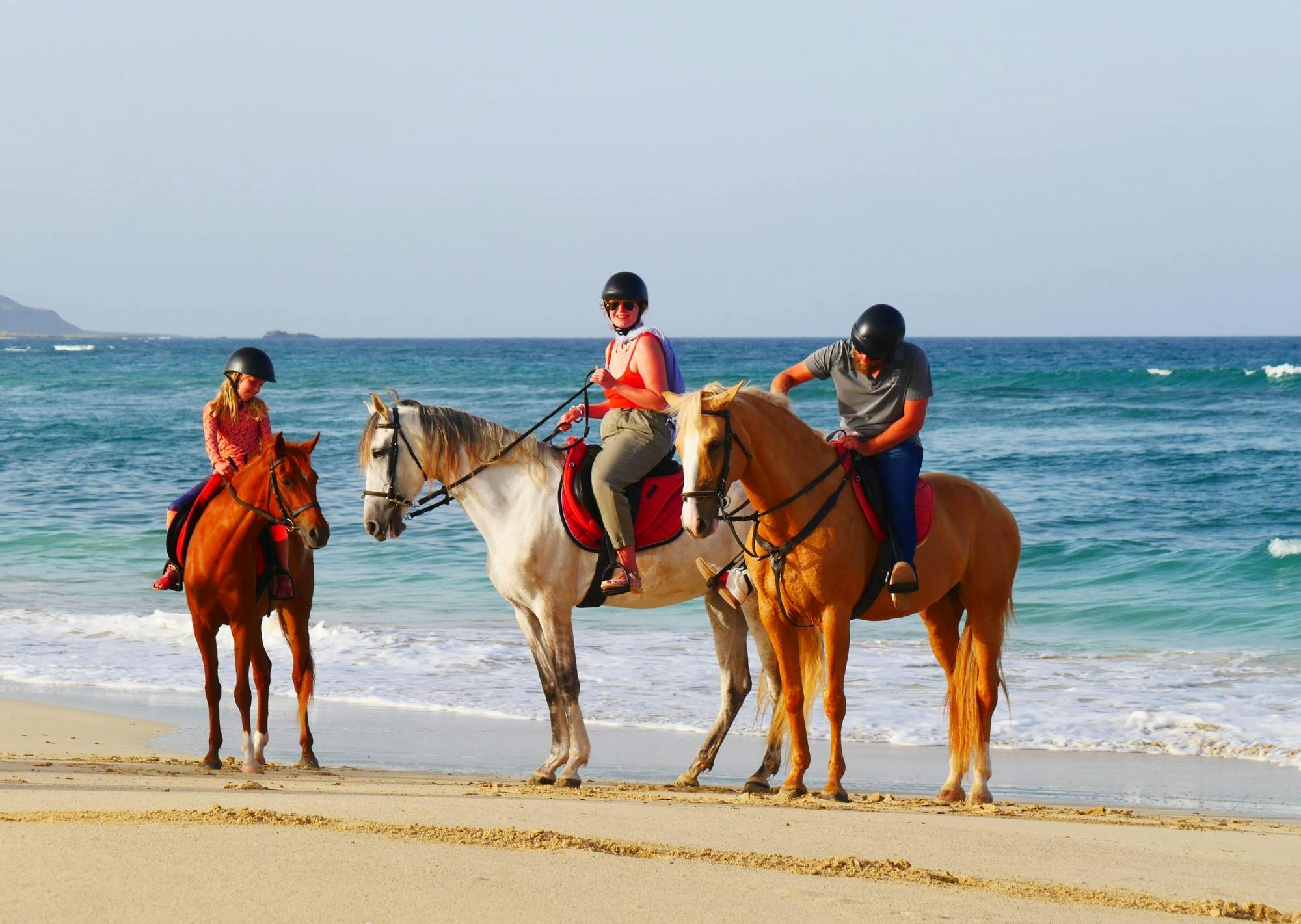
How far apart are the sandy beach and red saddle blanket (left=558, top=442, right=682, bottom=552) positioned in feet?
4.22

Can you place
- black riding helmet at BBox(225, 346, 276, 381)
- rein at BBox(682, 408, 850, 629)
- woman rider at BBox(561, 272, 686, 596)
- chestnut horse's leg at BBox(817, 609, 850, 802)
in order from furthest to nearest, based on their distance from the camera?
1. black riding helmet at BBox(225, 346, 276, 381)
2. woman rider at BBox(561, 272, 686, 596)
3. chestnut horse's leg at BBox(817, 609, 850, 802)
4. rein at BBox(682, 408, 850, 629)

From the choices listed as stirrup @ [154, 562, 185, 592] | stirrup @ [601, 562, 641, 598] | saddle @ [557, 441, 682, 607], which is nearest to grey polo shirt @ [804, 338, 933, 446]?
saddle @ [557, 441, 682, 607]

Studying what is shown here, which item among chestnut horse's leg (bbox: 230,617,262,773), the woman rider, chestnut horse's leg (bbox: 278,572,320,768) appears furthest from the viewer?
chestnut horse's leg (bbox: 278,572,320,768)

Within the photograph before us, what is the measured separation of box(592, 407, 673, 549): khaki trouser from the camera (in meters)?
6.34

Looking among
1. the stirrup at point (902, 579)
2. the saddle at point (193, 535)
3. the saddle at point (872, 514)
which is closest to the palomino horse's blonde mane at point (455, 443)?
the saddle at point (193, 535)

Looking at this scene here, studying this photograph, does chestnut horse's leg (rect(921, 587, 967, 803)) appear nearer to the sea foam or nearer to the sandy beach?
the sandy beach

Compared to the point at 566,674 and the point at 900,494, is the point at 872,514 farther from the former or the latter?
the point at 566,674

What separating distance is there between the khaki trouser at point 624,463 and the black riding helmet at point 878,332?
1127mm

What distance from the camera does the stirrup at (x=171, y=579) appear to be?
7152mm

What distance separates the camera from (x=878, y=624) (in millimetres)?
11594

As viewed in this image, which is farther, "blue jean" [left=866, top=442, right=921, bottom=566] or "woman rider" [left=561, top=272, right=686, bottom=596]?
"woman rider" [left=561, top=272, right=686, bottom=596]

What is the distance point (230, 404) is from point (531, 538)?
6.14ft

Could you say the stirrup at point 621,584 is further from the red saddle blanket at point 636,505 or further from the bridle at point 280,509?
the bridle at point 280,509

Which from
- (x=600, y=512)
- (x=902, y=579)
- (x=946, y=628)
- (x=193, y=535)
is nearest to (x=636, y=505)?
(x=600, y=512)
